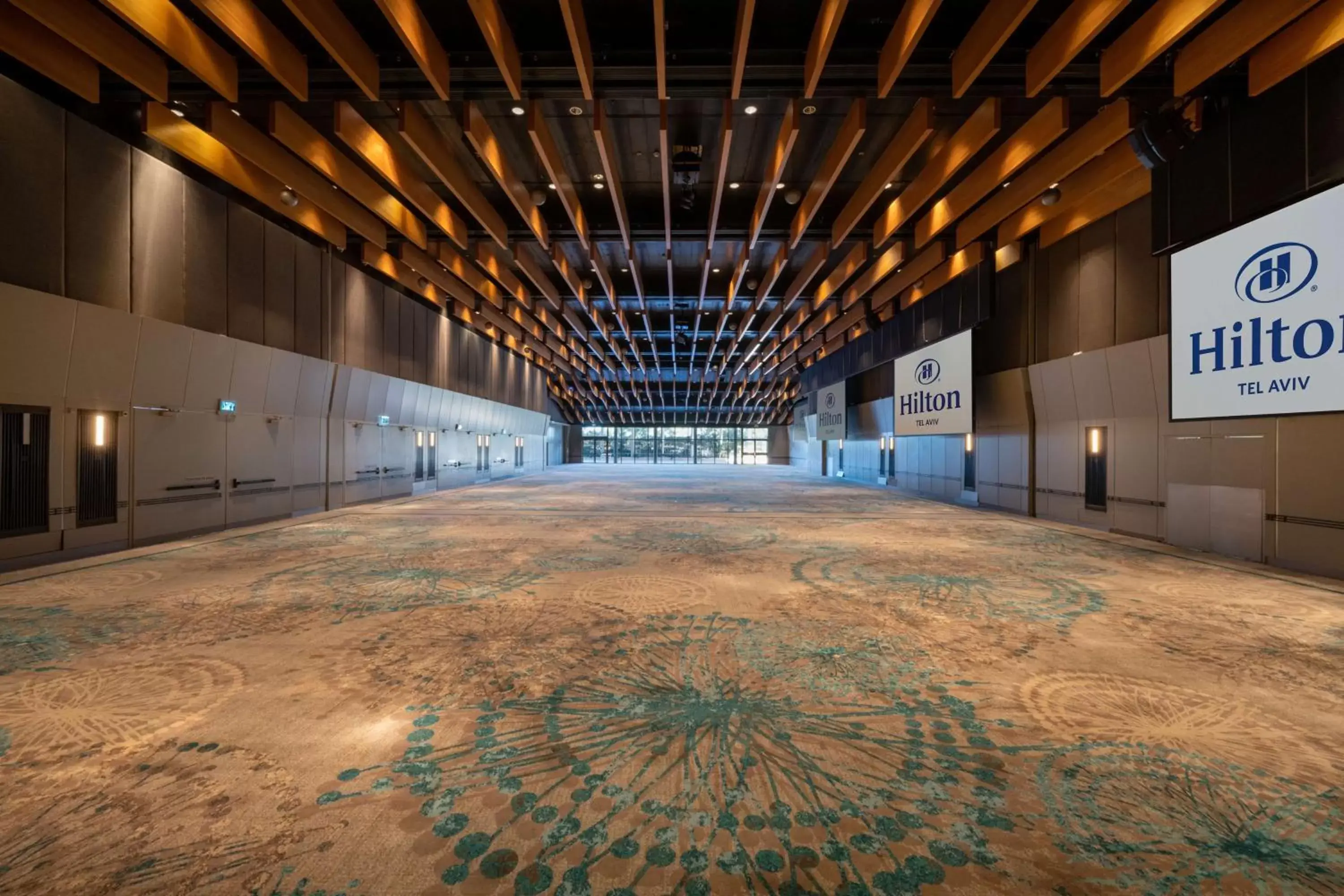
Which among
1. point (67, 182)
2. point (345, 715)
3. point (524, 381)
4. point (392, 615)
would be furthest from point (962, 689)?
point (524, 381)

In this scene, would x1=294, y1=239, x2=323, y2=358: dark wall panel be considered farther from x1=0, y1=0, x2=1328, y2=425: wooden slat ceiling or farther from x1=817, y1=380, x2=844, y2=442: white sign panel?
x1=817, y1=380, x2=844, y2=442: white sign panel

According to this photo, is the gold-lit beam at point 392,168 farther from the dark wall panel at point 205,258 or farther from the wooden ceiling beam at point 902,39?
the wooden ceiling beam at point 902,39

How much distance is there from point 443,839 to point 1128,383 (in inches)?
444

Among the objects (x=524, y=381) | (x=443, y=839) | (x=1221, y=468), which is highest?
(x=524, y=381)

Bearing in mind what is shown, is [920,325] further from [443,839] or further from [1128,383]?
[443,839]

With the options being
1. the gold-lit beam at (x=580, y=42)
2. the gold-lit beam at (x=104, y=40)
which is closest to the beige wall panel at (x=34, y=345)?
the gold-lit beam at (x=104, y=40)

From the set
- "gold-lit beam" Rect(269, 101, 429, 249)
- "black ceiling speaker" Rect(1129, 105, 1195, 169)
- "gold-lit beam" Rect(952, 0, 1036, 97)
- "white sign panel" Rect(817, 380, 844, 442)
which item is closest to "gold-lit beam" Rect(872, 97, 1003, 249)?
"gold-lit beam" Rect(952, 0, 1036, 97)

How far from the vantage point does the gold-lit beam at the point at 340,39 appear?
4875mm

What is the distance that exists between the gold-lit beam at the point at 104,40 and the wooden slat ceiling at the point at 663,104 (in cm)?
2

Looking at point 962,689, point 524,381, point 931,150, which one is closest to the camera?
point 962,689

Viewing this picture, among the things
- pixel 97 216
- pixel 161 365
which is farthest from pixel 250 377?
pixel 97 216

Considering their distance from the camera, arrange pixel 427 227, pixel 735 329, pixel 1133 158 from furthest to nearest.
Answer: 1. pixel 735 329
2. pixel 427 227
3. pixel 1133 158

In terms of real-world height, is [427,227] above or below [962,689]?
above

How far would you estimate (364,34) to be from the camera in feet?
18.9
